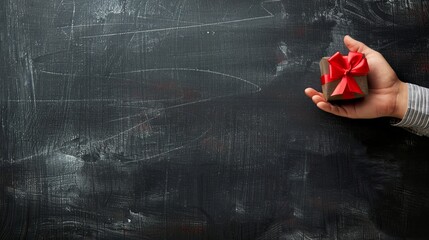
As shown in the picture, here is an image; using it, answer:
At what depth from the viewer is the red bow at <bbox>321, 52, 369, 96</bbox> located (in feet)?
3.58

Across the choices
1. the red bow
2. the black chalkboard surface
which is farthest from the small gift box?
the black chalkboard surface

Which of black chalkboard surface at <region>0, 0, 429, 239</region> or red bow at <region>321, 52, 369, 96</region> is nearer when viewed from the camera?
red bow at <region>321, 52, 369, 96</region>

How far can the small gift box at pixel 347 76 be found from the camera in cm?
109

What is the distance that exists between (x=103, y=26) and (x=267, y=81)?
0.46 meters

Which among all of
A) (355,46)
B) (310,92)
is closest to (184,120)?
(310,92)

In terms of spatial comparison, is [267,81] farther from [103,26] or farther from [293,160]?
[103,26]

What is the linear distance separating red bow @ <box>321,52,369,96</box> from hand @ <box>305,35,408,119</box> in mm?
60

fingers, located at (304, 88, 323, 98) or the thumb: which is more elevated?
the thumb

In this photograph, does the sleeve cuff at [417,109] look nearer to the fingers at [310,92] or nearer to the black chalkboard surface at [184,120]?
the black chalkboard surface at [184,120]

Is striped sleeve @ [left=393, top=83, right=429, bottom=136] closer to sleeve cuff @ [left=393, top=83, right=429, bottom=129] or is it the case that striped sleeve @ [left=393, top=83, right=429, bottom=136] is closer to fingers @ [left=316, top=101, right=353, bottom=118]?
sleeve cuff @ [left=393, top=83, right=429, bottom=129]

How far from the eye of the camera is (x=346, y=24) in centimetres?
121

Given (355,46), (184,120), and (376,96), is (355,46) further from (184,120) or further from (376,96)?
(184,120)

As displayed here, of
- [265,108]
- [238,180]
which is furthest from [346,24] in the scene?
[238,180]

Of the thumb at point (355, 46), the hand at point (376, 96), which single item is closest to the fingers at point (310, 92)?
the hand at point (376, 96)
